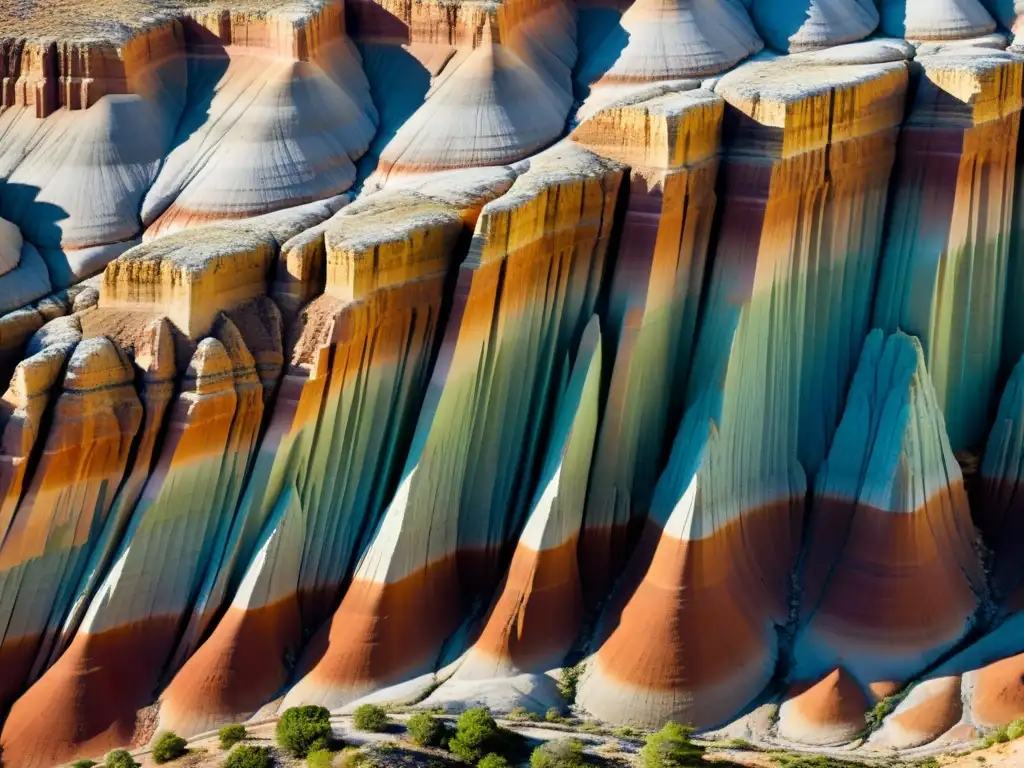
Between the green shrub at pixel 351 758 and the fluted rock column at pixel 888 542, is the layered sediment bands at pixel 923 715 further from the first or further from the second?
the green shrub at pixel 351 758

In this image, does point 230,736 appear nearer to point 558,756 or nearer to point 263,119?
point 558,756

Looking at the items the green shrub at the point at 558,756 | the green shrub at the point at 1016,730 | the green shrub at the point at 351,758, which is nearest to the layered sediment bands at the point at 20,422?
the green shrub at the point at 351,758

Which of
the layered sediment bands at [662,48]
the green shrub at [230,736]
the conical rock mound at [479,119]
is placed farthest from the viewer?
the layered sediment bands at [662,48]

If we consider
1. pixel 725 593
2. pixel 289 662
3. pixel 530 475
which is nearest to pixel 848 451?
pixel 725 593

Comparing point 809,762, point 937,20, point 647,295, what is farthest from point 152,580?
point 937,20

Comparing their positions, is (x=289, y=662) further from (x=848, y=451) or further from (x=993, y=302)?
(x=993, y=302)

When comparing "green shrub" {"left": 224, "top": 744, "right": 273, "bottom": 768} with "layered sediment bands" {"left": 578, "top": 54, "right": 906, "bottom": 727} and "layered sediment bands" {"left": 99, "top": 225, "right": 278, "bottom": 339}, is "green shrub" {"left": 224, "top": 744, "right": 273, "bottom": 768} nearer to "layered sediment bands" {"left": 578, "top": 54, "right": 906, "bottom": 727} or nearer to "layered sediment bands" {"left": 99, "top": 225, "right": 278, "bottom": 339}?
"layered sediment bands" {"left": 578, "top": 54, "right": 906, "bottom": 727}
